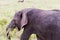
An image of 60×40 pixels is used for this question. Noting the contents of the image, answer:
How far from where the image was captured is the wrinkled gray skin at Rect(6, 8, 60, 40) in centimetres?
302

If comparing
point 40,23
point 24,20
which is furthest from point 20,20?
point 40,23

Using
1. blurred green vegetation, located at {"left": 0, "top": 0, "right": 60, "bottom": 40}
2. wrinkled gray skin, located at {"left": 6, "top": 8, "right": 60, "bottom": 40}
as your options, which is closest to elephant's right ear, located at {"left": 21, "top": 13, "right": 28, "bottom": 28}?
wrinkled gray skin, located at {"left": 6, "top": 8, "right": 60, "bottom": 40}

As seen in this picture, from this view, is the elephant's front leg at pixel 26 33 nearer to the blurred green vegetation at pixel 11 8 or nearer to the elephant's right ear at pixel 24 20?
the elephant's right ear at pixel 24 20

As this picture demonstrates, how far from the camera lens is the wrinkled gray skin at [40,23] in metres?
3.02

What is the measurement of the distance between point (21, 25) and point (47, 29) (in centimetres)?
36

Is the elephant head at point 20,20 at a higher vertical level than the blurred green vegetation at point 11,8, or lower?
higher

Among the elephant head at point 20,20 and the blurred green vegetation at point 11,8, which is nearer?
the elephant head at point 20,20

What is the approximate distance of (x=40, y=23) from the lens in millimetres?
3115

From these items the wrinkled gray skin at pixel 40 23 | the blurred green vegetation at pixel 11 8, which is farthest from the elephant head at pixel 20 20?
the blurred green vegetation at pixel 11 8

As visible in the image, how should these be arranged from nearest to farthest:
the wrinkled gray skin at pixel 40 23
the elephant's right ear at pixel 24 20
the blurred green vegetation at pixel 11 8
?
the wrinkled gray skin at pixel 40 23
the elephant's right ear at pixel 24 20
the blurred green vegetation at pixel 11 8

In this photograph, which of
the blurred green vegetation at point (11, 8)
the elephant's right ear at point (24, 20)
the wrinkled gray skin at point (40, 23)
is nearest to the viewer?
the wrinkled gray skin at point (40, 23)

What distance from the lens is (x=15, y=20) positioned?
333 cm

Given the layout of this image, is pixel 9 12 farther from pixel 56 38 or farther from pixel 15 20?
pixel 56 38

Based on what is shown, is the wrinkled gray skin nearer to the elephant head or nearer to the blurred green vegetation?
the elephant head
